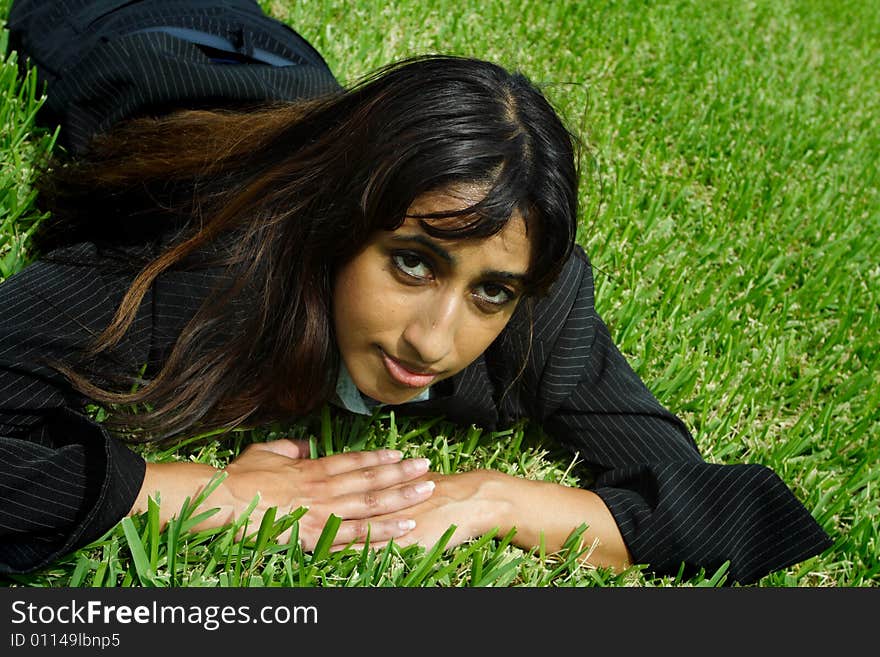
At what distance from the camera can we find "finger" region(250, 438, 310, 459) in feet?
8.05

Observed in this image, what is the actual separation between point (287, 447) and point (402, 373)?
0.49 meters

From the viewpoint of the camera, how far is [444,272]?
202cm

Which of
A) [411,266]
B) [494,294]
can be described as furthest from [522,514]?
[411,266]

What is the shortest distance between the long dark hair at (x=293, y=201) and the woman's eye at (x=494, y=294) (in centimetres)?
10

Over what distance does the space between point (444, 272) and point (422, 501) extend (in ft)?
2.03

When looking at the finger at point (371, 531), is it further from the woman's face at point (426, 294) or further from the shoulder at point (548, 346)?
the shoulder at point (548, 346)

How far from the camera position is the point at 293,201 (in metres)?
2.24

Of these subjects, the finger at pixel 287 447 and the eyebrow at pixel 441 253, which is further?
the finger at pixel 287 447

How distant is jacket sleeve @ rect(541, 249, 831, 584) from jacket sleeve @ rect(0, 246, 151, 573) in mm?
1130

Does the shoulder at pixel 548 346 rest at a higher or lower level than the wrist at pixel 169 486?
higher

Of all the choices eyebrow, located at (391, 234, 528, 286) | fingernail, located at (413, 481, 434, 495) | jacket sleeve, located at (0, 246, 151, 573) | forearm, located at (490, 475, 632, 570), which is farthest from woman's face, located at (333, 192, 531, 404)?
jacket sleeve, located at (0, 246, 151, 573)

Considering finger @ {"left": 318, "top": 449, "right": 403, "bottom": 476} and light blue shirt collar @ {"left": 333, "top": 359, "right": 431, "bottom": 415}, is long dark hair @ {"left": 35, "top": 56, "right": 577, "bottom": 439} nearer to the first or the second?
light blue shirt collar @ {"left": 333, "top": 359, "right": 431, "bottom": 415}

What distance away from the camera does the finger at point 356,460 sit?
2.40m

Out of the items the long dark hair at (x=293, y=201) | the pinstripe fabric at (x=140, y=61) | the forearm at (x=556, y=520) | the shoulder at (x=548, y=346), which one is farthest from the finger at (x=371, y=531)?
the pinstripe fabric at (x=140, y=61)
